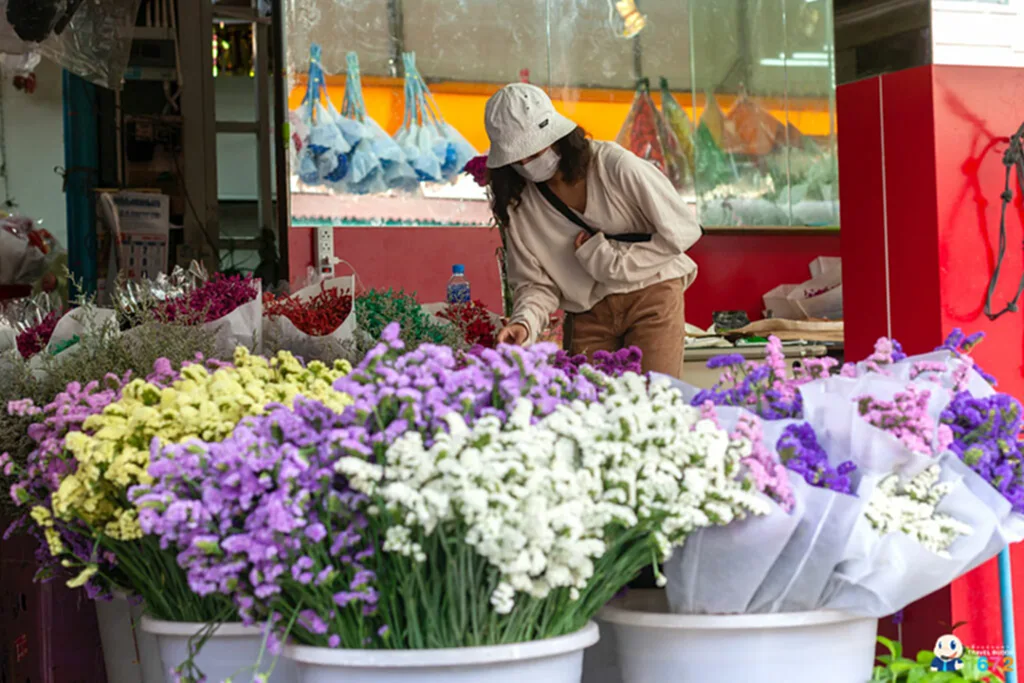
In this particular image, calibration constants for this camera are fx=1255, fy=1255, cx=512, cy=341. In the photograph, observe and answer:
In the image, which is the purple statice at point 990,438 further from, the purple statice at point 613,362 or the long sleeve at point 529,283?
the long sleeve at point 529,283

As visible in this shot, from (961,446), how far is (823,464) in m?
0.26

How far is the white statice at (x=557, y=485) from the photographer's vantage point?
1.16 m

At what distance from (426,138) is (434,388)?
3.61 meters

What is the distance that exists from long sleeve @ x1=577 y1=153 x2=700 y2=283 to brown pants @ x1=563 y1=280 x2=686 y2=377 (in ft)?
0.28

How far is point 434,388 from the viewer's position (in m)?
1.26

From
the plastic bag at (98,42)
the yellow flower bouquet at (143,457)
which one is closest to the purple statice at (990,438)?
the yellow flower bouquet at (143,457)

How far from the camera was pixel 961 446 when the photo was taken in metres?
1.57

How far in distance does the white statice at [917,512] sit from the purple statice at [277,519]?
0.59 metres

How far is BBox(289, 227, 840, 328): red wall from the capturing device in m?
4.72

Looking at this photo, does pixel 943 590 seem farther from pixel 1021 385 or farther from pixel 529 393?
pixel 529 393

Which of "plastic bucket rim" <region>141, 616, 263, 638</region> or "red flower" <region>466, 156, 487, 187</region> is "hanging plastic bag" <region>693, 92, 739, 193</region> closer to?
"red flower" <region>466, 156, 487, 187</region>

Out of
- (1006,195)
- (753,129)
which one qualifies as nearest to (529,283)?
(1006,195)

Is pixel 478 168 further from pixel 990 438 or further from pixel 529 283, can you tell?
pixel 990 438

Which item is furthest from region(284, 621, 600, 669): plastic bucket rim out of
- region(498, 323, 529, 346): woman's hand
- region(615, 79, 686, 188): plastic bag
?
region(615, 79, 686, 188): plastic bag
